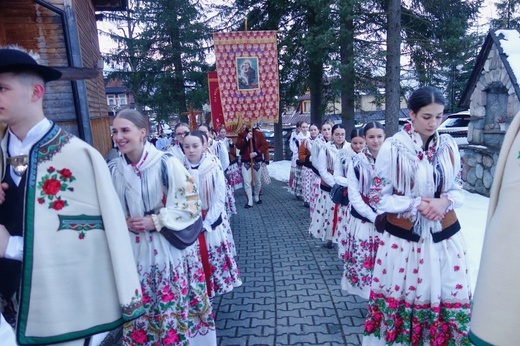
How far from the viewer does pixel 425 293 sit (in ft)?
9.62

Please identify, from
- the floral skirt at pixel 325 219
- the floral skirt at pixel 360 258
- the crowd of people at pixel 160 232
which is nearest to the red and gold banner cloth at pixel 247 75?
the floral skirt at pixel 325 219

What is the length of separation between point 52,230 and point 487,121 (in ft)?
29.5

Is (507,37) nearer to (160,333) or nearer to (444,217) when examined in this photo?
(444,217)

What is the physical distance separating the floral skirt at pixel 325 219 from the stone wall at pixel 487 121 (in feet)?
12.2

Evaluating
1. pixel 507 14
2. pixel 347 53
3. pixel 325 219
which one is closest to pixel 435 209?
pixel 325 219

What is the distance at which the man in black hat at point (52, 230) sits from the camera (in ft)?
5.94

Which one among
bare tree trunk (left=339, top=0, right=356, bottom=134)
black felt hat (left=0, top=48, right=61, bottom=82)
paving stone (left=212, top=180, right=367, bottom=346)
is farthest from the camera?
bare tree trunk (left=339, top=0, right=356, bottom=134)

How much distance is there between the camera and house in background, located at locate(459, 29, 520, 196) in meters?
7.26

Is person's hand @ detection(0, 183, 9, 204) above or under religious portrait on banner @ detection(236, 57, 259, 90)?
under

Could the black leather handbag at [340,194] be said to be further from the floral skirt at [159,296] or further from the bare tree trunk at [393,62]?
the bare tree trunk at [393,62]

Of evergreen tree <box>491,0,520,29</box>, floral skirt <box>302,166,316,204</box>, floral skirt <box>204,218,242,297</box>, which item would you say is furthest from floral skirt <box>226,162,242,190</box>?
evergreen tree <box>491,0,520,29</box>

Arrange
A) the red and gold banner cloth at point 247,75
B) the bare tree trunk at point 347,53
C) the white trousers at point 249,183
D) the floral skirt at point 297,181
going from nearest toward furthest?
the red and gold banner cloth at point 247,75
the white trousers at point 249,183
the floral skirt at point 297,181
the bare tree trunk at point 347,53

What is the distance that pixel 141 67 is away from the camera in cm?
2122

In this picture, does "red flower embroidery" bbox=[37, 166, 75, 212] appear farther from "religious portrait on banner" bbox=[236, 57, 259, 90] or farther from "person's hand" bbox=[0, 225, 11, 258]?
"religious portrait on banner" bbox=[236, 57, 259, 90]
